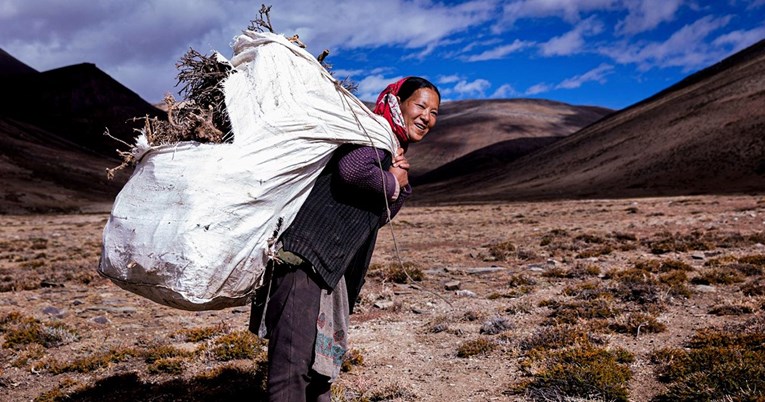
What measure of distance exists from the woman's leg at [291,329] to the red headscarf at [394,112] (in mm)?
919

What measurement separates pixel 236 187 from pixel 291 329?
2.65ft

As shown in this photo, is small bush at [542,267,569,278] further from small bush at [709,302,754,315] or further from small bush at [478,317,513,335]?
small bush at [478,317,513,335]

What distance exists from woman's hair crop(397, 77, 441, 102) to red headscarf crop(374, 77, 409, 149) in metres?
0.02

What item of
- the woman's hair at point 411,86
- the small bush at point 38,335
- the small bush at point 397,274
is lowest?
the small bush at point 38,335

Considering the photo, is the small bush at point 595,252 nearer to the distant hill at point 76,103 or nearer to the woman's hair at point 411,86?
the woman's hair at point 411,86

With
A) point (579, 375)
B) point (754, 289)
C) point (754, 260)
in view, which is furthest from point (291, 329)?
point (754, 260)

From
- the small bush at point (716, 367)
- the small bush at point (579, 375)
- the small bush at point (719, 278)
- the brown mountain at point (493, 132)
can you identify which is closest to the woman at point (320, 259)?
the small bush at point (579, 375)

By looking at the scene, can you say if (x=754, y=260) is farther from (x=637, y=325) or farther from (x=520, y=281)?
(x=637, y=325)

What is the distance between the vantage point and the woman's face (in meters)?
3.05

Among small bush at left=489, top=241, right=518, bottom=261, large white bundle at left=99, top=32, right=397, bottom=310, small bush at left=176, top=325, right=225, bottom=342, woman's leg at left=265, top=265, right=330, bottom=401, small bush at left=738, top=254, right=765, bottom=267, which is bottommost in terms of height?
small bush at left=176, top=325, right=225, bottom=342

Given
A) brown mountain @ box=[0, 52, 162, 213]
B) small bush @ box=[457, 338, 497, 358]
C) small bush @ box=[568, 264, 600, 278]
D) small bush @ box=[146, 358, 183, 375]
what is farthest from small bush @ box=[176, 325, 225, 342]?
brown mountain @ box=[0, 52, 162, 213]

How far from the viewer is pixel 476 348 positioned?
5.96 meters

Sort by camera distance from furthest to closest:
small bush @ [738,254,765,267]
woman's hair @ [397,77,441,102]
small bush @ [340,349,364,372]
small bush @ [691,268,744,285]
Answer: small bush @ [738,254,765,267], small bush @ [691,268,744,285], small bush @ [340,349,364,372], woman's hair @ [397,77,441,102]

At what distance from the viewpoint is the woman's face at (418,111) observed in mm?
3053
